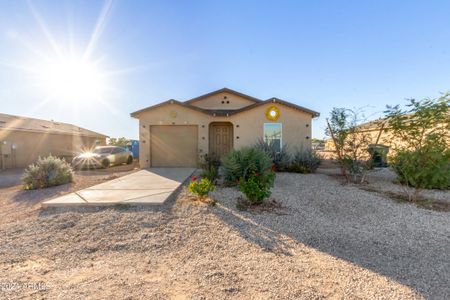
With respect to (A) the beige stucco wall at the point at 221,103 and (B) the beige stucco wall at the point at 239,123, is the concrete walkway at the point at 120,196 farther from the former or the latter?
(A) the beige stucco wall at the point at 221,103

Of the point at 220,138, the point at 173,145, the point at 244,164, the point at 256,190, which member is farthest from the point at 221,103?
the point at 256,190

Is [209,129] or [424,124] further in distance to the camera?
[209,129]

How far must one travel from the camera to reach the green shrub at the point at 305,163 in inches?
380

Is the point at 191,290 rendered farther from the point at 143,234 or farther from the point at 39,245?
the point at 39,245

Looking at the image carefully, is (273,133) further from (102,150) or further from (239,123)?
(102,150)

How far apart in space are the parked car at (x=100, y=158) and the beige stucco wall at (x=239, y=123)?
3833mm

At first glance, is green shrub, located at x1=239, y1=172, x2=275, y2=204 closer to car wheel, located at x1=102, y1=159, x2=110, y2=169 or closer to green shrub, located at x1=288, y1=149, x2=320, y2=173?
green shrub, located at x1=288, y1=149, x2=320, y2=173

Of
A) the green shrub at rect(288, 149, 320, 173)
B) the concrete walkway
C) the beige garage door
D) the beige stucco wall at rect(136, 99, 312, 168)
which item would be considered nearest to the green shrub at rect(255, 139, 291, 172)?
the green shrub at rect(288, 149, 320, 173)

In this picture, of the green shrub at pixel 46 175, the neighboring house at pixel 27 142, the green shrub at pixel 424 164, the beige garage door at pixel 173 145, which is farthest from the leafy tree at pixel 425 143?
the neighboring house at pixel 27 142

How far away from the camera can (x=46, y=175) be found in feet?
25.1

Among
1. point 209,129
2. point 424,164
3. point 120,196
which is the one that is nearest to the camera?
point 120,196

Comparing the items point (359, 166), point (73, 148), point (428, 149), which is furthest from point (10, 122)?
point (428, 149)

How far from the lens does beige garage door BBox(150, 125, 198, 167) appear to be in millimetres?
11852

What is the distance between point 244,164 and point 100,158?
1106 cm
